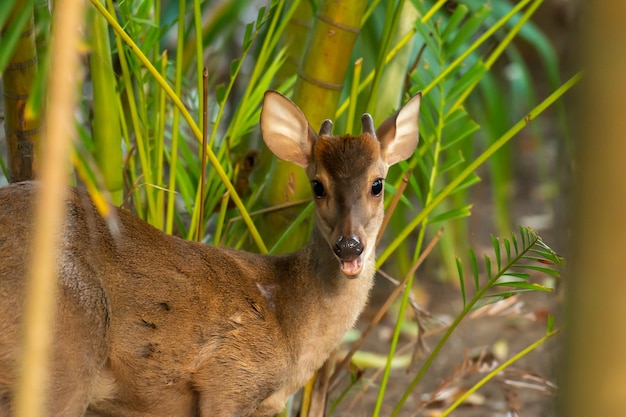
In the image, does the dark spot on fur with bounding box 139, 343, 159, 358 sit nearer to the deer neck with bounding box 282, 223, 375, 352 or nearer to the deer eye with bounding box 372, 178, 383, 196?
the deer neck with bounding box 282, 223, 375, 352

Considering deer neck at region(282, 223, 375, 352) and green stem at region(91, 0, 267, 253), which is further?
deer neck at region(282, 223, 375, 352)

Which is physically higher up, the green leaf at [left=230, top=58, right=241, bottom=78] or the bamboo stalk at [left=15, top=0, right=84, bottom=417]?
the bamboo stalk at [left=15, top=0, right=84, bottom=417]

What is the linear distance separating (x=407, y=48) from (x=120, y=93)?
1029mm

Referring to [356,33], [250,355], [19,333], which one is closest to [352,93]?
[356,33]

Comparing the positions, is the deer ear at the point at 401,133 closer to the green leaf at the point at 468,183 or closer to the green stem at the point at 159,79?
the green leaf at the point at 468,183

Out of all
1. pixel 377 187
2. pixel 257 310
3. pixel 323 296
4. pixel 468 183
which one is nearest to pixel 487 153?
pixel 468 183

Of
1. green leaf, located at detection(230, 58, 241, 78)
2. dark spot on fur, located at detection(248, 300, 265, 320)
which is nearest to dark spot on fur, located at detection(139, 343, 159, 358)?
dark spot on fur, located at detection(248, 300, 265, 320)

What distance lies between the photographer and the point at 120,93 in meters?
3.05

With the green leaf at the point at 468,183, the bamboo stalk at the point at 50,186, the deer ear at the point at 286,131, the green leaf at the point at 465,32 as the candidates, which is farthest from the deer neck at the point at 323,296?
the bamboo stalk at the point at 50,186

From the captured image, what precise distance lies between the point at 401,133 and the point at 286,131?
0.35 m

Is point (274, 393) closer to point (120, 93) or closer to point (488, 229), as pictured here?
point (120, 93)

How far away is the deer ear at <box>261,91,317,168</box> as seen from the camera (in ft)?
8.78

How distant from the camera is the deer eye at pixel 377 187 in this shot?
260 cm

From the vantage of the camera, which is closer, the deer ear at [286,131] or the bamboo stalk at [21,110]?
the bamboo stalk at [21,110]
